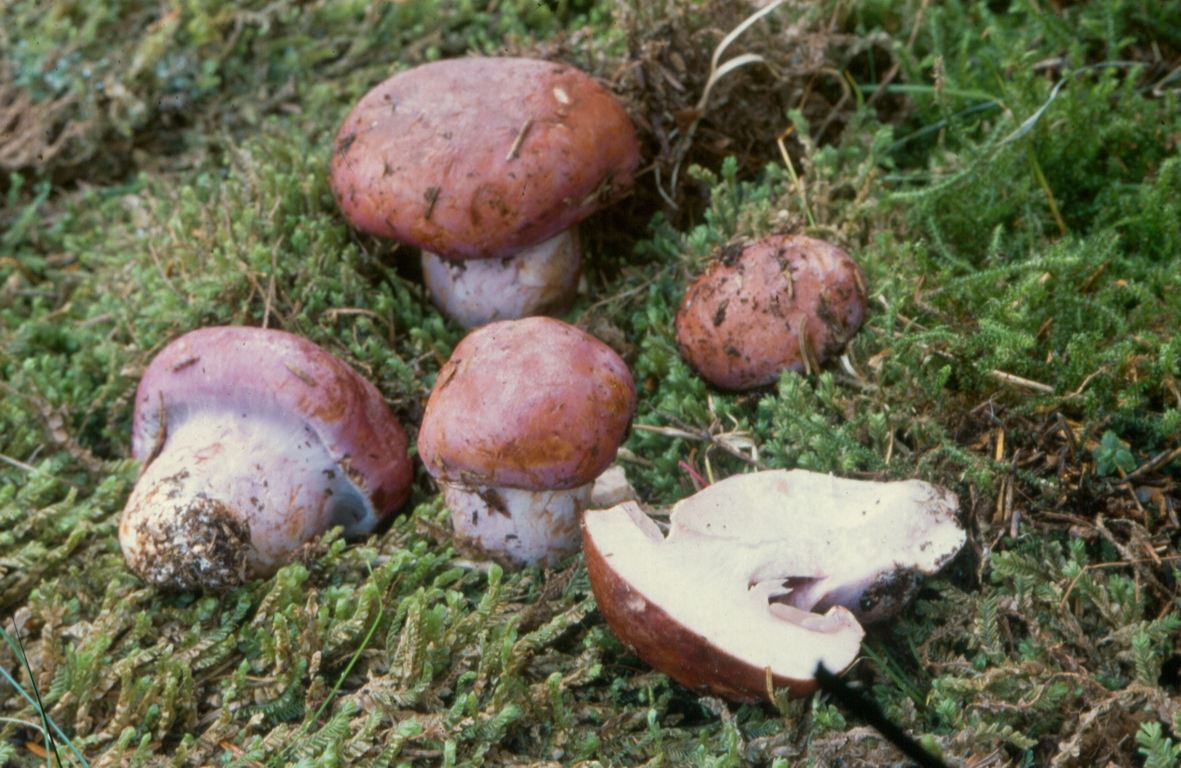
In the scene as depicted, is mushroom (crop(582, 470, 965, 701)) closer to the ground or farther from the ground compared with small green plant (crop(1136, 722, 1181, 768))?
farther from the ground

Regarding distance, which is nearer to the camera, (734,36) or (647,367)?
Answer: (647,367)

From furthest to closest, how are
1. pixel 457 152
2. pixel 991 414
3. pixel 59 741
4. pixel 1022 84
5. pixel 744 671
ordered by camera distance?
1. pixel 1022 84
2. pixel 457 152
3. pixel 991 414
4. pixel 59 741
5. pixel 744 671

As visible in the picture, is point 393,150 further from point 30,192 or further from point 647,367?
point 30,192

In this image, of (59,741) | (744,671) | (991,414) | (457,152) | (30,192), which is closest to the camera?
(744,671)

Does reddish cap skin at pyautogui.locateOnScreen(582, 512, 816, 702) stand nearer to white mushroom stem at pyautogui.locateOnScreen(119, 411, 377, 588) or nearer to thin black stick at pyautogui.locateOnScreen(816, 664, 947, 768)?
thin black stick at pyautogui.locateOnScreen(816, 664, 947, 768)

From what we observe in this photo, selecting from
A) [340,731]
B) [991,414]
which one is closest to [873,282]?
[991,414]

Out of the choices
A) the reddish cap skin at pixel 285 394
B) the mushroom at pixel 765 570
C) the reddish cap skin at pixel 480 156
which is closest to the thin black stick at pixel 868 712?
the mushroom at pixel 765 570

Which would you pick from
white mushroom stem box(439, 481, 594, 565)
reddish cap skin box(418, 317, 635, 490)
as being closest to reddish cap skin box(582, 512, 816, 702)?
reddish cap skin box(418, 317, 635, 490)
